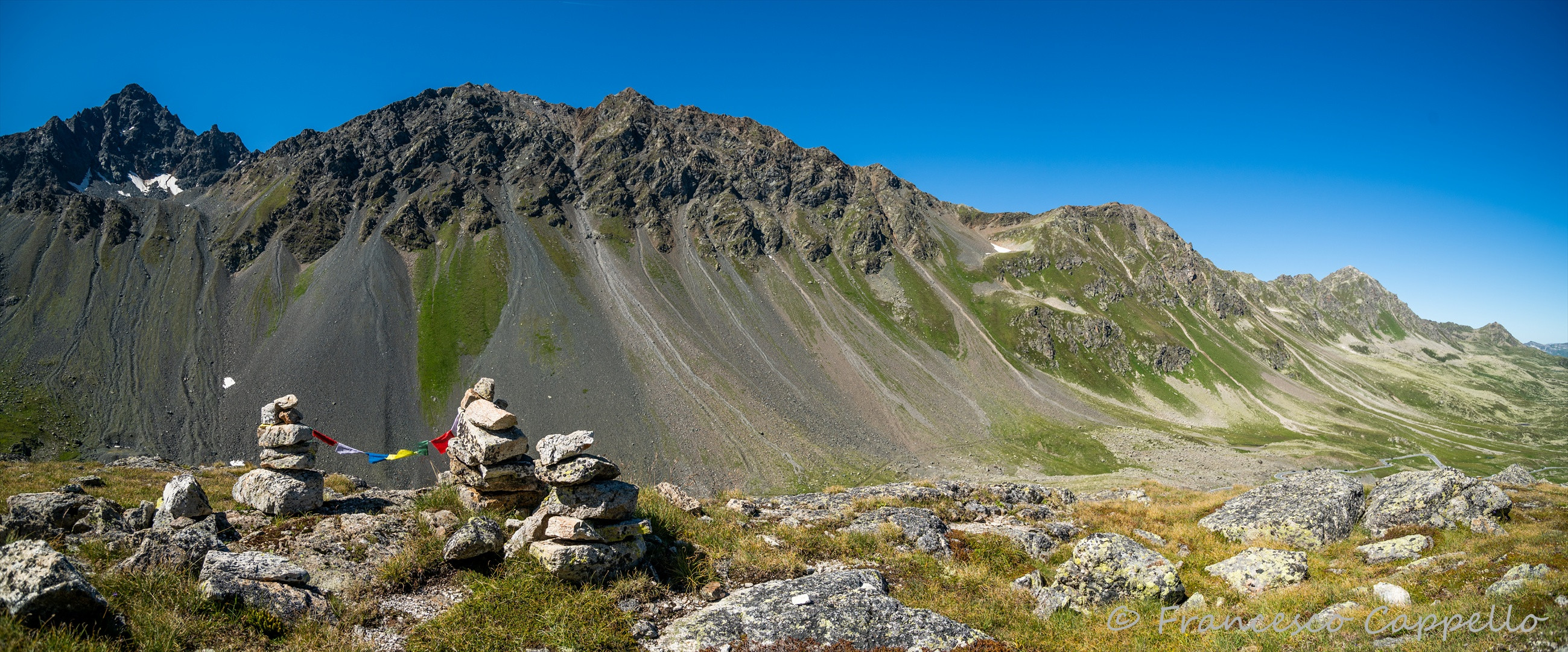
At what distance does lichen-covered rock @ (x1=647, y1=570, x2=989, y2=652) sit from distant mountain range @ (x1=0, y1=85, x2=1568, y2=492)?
7399 cm

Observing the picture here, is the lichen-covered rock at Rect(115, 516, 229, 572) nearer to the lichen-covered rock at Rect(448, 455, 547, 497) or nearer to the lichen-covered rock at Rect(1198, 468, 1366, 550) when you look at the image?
the lichen-covered rock at Rect(448, 455, 547, 497)

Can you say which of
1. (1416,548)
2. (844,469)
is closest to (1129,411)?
(844,469)

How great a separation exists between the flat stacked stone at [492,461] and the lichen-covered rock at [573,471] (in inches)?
94.9

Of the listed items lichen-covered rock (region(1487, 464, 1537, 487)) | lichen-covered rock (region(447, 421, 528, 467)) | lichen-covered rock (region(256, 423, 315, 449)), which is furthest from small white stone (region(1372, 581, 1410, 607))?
lichen-covered rock (region(1487, 464, 1537, 487))

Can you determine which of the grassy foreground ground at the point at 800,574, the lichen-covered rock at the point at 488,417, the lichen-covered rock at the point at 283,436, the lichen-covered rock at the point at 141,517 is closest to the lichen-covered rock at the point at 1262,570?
the grassy foreground ground at the point at 800,574

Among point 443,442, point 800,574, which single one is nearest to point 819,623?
point 800,574

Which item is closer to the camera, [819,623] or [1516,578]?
[819,623]

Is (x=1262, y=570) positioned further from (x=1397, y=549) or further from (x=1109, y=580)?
(x=1397, y=549)

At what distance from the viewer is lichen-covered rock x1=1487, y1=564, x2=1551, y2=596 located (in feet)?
32.5

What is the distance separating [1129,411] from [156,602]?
14875cm

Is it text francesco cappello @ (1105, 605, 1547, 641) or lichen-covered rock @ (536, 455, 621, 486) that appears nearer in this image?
text francesco cappello @ (1105, 605, 1547, 641)

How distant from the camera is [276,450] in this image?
54.4 ft

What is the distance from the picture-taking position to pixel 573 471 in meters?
12.1

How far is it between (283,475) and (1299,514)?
1210 inches
